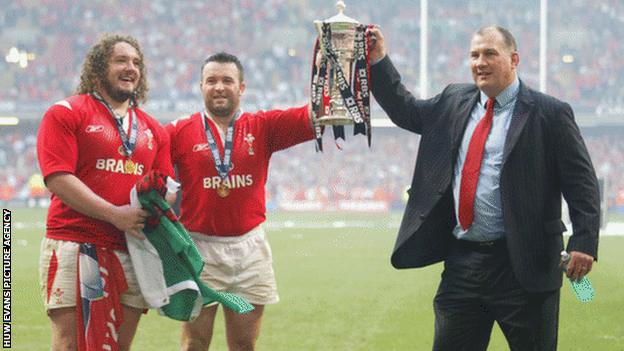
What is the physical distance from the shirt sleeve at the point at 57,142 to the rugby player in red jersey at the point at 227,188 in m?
1.02

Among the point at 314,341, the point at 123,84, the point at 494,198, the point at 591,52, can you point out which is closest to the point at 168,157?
the point at 123,84

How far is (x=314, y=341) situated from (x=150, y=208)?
4064 mm

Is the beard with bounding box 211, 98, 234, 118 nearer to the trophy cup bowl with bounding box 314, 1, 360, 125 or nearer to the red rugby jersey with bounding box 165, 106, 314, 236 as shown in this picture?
the red rugby jersey with bounding box 165, 106, 314, 236

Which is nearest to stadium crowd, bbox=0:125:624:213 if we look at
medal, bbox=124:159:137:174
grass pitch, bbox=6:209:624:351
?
grass pitch, bbox=6:209:624:351

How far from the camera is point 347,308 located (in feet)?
32.3

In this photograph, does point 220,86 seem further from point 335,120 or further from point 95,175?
point 95,175

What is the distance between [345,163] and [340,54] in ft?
102

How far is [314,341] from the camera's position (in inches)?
314

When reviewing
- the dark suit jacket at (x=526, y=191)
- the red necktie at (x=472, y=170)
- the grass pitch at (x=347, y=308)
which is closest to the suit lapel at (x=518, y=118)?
the dark suit jacket at (x=526, y=191)

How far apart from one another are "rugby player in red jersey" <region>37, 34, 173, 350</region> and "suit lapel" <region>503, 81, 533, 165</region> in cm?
160

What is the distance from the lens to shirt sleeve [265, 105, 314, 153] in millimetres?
5156

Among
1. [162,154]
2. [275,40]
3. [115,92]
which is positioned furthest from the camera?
[275,40]

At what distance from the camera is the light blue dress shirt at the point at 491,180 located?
4.43 meters

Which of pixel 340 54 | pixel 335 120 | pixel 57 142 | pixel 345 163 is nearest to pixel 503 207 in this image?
pixel 335 120
